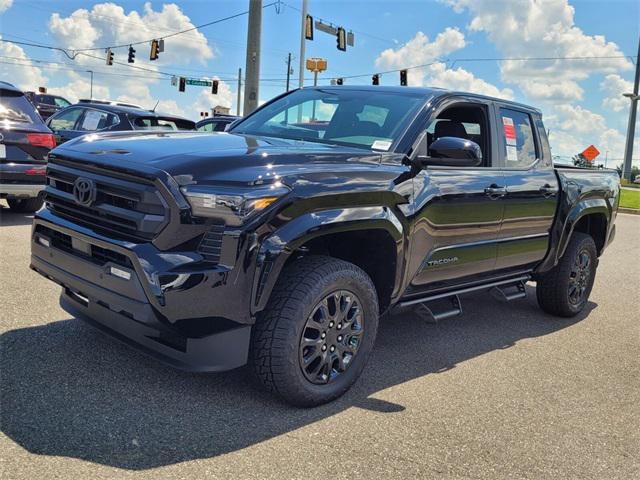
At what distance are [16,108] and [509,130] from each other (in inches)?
239

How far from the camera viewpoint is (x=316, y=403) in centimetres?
333

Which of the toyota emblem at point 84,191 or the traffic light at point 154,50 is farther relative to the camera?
the traffic light at point 154,50

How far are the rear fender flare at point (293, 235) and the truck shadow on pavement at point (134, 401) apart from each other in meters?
0.63

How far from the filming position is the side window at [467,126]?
4645 millimetres

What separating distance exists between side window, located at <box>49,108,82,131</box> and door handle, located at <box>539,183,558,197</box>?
8.51 meters

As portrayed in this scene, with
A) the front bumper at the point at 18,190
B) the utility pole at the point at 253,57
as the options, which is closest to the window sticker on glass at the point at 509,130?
the front bumper at the point at 18,190

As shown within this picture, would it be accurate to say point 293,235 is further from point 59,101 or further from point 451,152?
point 59,101

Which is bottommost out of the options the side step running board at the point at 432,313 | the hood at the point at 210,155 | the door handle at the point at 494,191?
the side step running board at the point at 432,313

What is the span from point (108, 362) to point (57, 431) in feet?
2.71

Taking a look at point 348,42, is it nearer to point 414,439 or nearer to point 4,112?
point 4,112

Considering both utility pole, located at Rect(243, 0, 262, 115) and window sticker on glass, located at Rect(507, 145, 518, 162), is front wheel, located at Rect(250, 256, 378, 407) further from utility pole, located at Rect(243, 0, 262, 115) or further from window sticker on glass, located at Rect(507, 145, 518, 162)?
utility pole, located at Rect(243, 0, 262, 115)

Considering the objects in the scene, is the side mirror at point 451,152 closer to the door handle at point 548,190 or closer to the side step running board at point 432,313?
the side step running board at point 432,313

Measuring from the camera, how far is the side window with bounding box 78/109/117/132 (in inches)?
400

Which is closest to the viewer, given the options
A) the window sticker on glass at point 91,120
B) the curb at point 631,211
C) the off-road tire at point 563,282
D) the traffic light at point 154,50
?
the off-road tire at point 563,282
